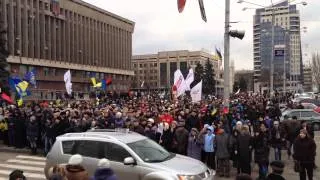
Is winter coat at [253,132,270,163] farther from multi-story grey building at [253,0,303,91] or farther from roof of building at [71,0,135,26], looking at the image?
roof of building at [71,0,135,26]

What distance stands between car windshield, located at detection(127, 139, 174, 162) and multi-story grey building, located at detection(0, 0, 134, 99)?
2560 inches

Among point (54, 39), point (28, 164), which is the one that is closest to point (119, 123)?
point (28, 164)

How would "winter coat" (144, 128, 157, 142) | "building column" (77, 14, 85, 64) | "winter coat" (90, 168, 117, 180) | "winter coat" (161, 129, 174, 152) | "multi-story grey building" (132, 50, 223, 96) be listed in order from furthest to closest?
1. "multi-story grey building" (132, 50, 223, 96)
2. "building column" (77, 14, 85, 64)
3. "winter coat" (144, 128, 157, 142)
4. "winter coat" (161, 129, 174, 152)
5. "winter coat" (90, 168, 117, 180)

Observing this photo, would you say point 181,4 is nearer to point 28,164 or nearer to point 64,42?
point 28,164

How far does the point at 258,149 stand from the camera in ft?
50.4

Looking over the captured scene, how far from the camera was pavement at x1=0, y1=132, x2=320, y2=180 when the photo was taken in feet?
53.2

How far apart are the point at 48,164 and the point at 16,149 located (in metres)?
10.1

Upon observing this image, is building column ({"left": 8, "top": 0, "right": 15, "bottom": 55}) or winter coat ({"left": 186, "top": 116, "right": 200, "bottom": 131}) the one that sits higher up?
building column ({"left": 8, "top": 0, "right": 15, "bottom": 55})

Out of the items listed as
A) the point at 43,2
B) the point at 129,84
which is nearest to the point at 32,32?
the point at 43,2

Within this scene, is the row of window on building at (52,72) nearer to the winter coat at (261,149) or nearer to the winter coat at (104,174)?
the winter coat at (261,149)

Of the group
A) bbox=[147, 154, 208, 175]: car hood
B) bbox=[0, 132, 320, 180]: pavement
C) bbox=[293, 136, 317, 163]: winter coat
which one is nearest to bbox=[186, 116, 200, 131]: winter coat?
bbox=[0, 132, 320, 180]: pavement

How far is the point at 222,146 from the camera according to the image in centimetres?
1570

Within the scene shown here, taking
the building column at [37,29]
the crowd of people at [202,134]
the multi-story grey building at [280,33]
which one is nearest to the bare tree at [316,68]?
the multi-story grey building at [280,33]

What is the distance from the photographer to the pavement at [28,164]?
1620 centimetres
